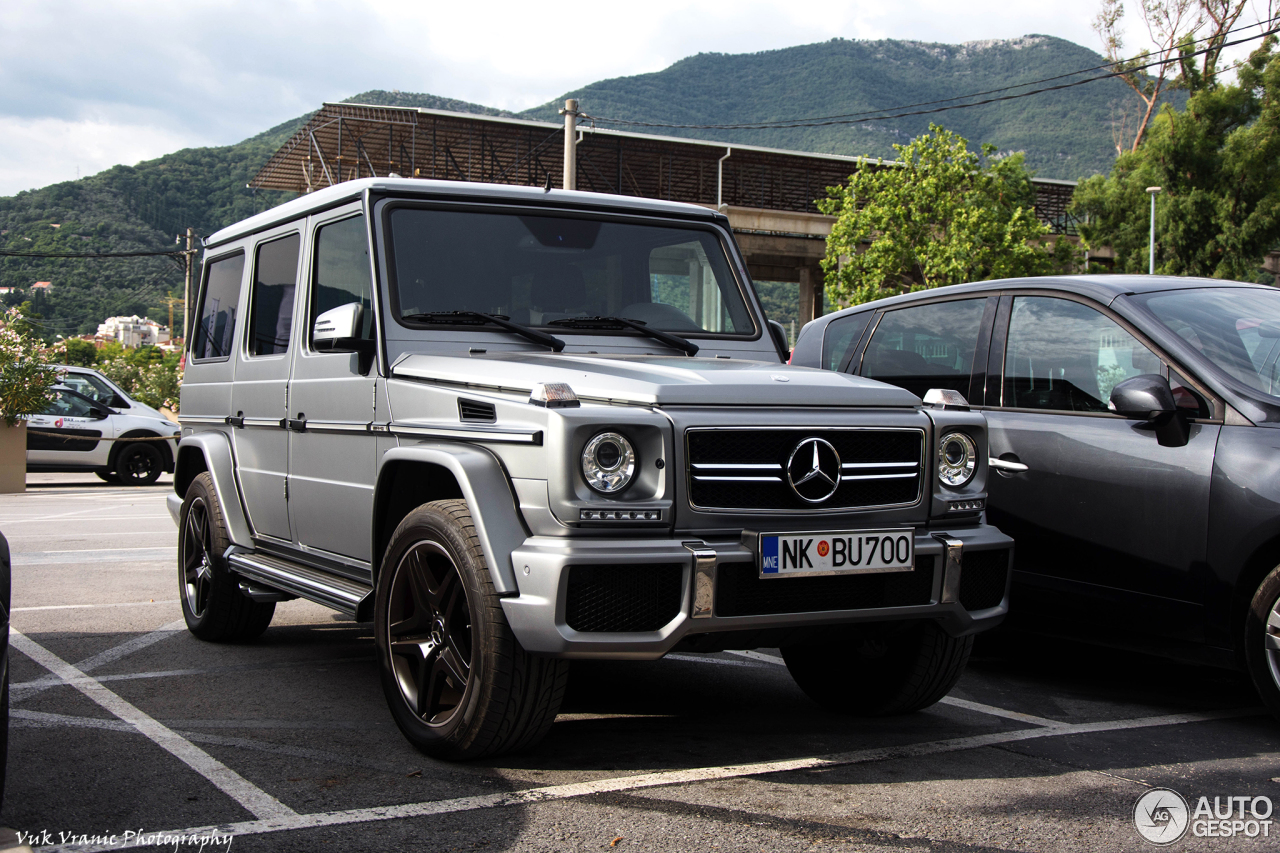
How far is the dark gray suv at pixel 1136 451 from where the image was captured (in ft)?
15.0

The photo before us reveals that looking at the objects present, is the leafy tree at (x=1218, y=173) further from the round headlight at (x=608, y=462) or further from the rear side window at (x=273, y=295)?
the round headlight at (x=608, y=462)

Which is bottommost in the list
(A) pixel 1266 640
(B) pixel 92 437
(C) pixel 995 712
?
(B) pixel 92 437

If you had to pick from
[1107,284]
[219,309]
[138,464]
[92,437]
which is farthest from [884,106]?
[1107,284]

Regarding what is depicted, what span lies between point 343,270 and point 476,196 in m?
0.67

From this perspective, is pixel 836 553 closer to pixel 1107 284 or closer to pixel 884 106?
pixel 1107 284

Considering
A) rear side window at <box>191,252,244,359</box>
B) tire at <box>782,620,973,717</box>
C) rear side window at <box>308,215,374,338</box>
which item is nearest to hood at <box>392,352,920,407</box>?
rear side window at <box>308,215,374,338</box>

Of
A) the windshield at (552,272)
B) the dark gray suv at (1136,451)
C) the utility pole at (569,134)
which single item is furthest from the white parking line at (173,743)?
the utility pole at (569,134)

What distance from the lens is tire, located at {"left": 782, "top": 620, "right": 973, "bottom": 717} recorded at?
4480mm

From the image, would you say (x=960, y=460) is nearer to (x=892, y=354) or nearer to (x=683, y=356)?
(x=683, y=356)

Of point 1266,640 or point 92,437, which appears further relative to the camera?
point 92,437

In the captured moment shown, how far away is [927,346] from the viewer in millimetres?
6191

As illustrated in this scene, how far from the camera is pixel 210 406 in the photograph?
21.6ft

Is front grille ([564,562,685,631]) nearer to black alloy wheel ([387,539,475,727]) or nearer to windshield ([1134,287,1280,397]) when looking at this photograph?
black alloy wheel ([387,539,475,727])

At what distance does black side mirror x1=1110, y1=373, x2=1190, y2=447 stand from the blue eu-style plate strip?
1902 mm
